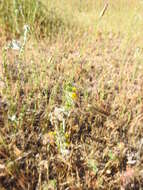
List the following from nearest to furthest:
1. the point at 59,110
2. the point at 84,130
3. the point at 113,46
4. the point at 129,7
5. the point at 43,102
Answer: the point at 59,110, the point at 84,130, the point at 43,102, the point at 113,46, the point at 129,7

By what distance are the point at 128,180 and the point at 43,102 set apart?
676 millimetres

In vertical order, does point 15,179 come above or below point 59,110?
below

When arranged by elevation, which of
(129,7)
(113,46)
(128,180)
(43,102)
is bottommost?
(128,180)

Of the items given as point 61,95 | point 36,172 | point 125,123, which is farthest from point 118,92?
point 36,172

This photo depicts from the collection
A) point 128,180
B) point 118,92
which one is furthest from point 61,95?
point 128,180

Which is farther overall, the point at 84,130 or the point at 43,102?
the point at 43,102

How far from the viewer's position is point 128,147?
121 cm

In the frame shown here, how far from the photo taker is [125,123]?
133 cm

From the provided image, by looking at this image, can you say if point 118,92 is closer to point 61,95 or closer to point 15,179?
point 61,95

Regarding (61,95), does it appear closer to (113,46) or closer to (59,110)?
(59,110)

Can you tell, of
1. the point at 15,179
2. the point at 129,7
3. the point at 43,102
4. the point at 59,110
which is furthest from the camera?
the point at 129,7

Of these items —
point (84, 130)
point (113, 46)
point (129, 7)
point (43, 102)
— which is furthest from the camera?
point (129, 7)

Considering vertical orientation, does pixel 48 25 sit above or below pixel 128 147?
above

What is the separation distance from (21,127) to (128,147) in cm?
61
